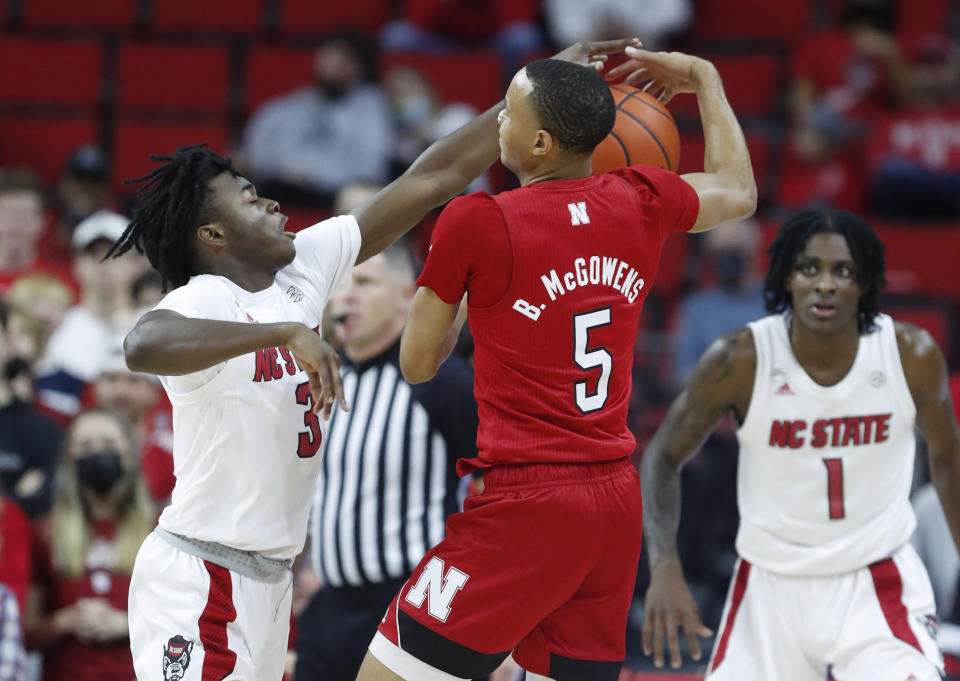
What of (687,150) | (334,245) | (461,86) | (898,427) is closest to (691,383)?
(898,427)

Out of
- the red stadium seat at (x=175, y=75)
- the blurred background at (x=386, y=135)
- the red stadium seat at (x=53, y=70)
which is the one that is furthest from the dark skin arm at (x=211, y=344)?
the red stadium seat at (x=53, y=70)

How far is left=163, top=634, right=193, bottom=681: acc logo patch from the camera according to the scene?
3541mm

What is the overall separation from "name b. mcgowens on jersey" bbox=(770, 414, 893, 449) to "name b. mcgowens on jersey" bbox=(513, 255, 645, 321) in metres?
1.20

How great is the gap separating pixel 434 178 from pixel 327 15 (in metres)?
7.14

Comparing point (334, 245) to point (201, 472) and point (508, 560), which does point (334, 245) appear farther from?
point (508, 560)

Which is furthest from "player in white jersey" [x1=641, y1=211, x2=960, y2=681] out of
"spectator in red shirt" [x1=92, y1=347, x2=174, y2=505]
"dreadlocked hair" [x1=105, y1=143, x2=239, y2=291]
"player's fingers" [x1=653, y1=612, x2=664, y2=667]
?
"spectator in red shirt" [x1=92, y1=347, x2=174, y2=505]

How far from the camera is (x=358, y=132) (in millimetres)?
9547

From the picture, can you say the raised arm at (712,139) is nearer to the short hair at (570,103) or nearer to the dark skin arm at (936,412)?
the short hair at (570,103)

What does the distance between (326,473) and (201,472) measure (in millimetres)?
1267

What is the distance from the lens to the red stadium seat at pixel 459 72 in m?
10.1

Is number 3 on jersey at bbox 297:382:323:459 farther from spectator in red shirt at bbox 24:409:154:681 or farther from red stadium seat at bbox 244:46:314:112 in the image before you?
red stadium seat at bbox 244:46:314:112

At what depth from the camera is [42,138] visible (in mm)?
10156

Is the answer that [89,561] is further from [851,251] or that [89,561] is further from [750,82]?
[750,82]

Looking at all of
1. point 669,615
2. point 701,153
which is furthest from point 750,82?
point 669,615
